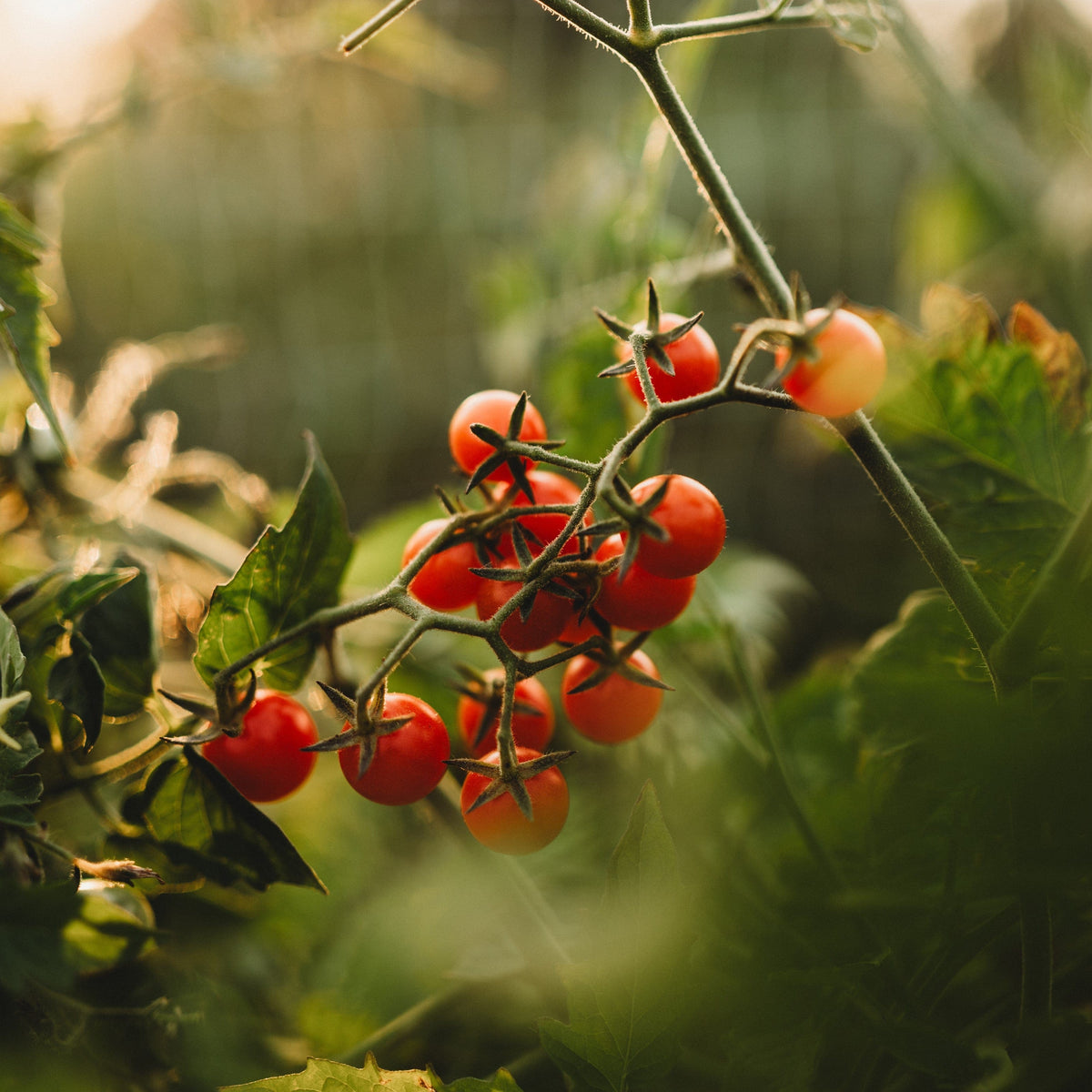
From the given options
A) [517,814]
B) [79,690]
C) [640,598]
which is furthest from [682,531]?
[79,690]

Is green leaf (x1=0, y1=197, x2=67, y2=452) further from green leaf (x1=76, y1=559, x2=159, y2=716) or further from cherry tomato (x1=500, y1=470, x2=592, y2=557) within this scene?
cherry tomato (x1=500, y1=470, x2=592, y2=557)

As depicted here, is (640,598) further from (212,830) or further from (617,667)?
(212,830)

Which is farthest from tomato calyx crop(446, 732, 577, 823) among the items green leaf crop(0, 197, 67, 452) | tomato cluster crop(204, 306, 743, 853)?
green leaf crop(0, 197, 67, 452)

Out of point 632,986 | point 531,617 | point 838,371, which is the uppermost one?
point 838,371

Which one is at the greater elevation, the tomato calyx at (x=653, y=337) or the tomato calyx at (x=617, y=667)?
the tomato calyx at (x=653, y=337)

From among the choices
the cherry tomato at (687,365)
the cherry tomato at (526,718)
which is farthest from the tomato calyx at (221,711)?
the cherry tomato at (687,365)

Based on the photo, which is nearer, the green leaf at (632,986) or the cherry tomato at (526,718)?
the green leaf at (632,986)

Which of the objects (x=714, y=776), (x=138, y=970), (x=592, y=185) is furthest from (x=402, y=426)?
(x=138, y=970)

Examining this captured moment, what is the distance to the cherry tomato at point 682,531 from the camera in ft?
1.08

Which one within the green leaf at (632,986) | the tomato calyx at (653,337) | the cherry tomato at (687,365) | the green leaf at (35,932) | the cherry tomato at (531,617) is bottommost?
the green leaf at (632,986)

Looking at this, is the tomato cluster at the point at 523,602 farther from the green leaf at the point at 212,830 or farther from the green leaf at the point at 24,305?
the green leaf at the point at 24,305

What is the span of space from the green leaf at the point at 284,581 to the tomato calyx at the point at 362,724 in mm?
46

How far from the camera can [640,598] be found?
36 centimetres

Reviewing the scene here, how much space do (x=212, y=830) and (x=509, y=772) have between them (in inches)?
5.0
